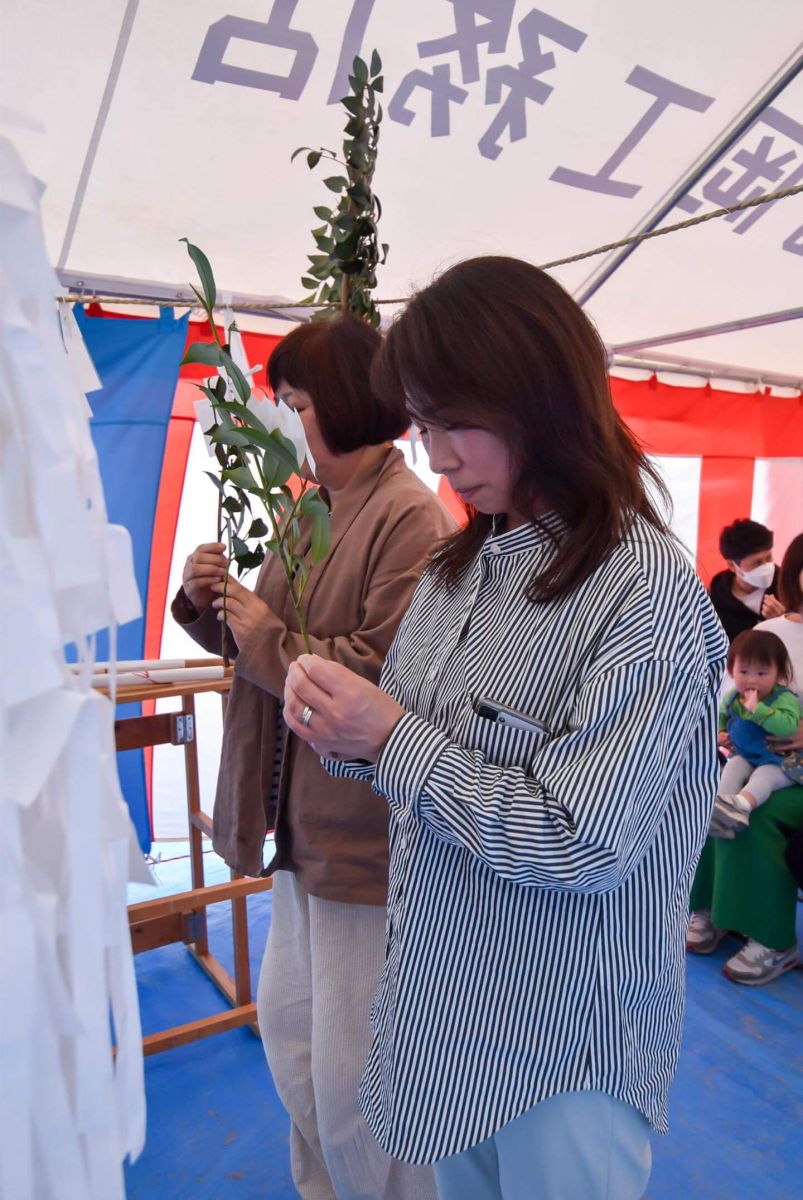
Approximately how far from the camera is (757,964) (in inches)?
83.7

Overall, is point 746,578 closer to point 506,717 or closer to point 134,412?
point 134,412

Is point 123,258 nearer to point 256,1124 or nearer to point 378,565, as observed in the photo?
point 378,565

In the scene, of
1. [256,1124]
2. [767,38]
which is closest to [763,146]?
[767,38]

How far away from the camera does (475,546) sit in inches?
31.8

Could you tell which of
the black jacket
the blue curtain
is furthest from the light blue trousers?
the black jacket

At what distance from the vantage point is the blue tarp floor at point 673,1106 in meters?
1.45

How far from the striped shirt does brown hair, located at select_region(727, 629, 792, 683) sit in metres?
1.81

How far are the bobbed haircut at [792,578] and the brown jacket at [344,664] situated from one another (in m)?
1.64

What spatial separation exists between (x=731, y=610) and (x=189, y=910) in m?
2.16

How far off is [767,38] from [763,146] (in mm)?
299

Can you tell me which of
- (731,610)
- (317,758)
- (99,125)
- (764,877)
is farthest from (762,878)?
(99,125)

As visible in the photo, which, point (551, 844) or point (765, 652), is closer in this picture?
point (551, 844)

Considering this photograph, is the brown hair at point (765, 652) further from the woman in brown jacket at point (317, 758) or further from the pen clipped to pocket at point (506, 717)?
the pen clipped to pocket at point (506, 717)

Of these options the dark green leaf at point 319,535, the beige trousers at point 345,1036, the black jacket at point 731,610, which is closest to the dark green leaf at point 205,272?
the dark green leaf at point 319,535
